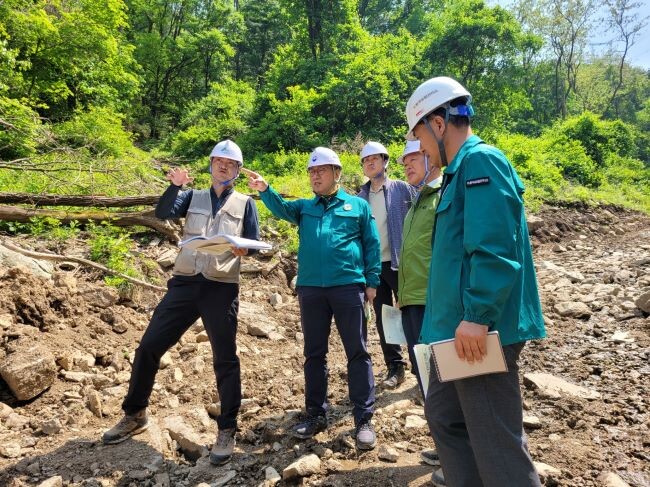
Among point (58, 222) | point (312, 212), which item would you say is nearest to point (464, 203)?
point (312, 212)

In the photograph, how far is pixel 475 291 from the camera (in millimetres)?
1688

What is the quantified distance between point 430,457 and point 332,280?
1.35 meters

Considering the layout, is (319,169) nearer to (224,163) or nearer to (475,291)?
(224,163)

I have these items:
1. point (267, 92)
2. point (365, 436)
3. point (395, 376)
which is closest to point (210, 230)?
point (365, 436)

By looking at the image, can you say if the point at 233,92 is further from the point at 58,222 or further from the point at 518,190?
the point at 518,190

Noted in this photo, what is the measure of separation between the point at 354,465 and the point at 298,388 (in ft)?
4.59

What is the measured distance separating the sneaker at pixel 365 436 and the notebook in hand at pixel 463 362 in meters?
1.65

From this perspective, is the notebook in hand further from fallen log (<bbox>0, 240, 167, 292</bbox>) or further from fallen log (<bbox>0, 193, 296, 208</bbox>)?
fallen log (<bbox>0, 193, 296, 208</bbox>)

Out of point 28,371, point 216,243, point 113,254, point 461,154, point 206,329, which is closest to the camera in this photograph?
point 461,154

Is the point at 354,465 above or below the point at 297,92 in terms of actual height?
below

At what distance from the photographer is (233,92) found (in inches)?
1021

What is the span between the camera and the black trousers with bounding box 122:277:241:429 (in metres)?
3.25

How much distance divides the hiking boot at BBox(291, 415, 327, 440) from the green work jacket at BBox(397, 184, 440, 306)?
1089 millimetres

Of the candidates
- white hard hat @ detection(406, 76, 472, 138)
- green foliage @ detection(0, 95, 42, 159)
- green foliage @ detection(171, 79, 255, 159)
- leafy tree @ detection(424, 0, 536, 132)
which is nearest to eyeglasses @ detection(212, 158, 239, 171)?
white hard hat @ detection(406, 76, 472, 138)
